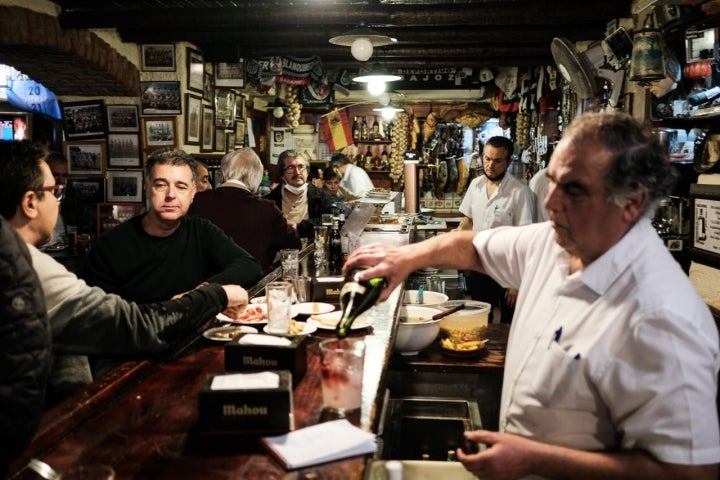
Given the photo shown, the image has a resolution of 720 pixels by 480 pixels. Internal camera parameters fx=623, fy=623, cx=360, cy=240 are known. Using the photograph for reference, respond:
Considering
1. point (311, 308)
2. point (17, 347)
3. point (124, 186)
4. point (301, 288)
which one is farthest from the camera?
point (124, 186)

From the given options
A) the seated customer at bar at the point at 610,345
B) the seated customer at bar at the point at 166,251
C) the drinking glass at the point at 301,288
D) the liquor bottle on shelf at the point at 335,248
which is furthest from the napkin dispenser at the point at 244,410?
the liquor bottle on shelf at the point at 335,248

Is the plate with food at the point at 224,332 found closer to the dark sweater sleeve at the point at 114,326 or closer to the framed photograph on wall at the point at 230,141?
the dark sweater sleeve at the point at 114,326

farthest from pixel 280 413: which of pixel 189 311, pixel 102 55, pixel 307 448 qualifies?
pixel 102 55

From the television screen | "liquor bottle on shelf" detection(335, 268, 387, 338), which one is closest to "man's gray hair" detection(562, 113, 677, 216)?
"liquor bottle on shelf" detection(335, 268, 387, 338)

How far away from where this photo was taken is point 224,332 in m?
2.28

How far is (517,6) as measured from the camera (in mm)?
6109

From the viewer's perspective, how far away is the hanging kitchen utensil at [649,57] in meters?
4.15

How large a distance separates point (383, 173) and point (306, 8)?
25.1ft

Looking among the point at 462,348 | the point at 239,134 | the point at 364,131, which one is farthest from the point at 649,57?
the point at 364,131

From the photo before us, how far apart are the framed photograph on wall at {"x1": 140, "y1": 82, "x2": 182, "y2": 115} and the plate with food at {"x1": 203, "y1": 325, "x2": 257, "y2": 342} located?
5462 mm

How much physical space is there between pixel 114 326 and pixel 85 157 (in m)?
6.22

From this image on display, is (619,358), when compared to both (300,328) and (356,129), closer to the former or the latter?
(300,328)

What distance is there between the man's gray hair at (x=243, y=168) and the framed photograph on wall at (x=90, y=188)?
3.50m

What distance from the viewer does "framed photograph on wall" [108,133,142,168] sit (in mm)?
7332
